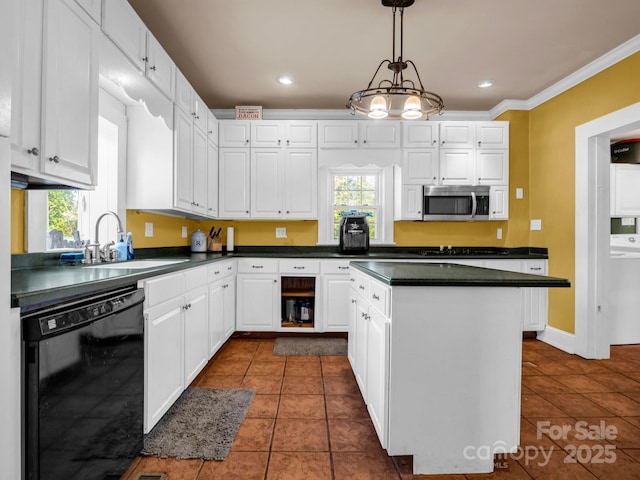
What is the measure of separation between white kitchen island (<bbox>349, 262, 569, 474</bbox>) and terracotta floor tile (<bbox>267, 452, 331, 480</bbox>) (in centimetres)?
32

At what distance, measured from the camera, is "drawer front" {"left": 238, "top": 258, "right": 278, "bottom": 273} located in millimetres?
3783

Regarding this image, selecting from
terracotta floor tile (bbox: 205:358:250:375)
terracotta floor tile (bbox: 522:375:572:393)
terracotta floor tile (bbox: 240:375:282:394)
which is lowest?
terracotta floor tile (bbox: 522:375:572:393)

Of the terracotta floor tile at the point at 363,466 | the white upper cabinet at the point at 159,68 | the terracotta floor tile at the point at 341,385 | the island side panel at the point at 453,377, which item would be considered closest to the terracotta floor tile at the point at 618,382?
the island side panel at the point at 453,377

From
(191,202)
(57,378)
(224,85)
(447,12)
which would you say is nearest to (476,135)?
(447,12)

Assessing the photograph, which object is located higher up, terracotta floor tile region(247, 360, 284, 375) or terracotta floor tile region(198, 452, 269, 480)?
terracotta floor tile region(247, 360, 284, 375)

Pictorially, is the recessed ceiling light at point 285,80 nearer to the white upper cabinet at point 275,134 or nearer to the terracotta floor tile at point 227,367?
the white upper cabinet at point 275,134

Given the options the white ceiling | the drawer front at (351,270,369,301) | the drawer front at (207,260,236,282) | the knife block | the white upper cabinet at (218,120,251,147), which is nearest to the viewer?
the drawer front at (351,270,369,301)

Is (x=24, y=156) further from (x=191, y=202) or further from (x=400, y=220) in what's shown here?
(x=400, y=220)

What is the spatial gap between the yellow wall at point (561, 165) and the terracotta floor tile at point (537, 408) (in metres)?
1.46

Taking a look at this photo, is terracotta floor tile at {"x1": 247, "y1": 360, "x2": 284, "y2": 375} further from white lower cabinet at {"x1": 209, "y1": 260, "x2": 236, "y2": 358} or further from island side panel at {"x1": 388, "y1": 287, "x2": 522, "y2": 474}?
island side panel at {"x1": 388, "y1": 287, "x2": 522, "y2": 474}

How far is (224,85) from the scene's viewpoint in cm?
364

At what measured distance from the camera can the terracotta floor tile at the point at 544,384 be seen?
2.57 m

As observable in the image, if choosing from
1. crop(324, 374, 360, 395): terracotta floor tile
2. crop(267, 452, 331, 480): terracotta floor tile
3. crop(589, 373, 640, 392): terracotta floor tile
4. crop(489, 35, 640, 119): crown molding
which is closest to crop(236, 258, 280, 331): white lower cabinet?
crop(324, 374, 360, 395): terracotta floor tile

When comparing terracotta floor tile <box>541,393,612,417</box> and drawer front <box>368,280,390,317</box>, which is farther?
terracotta floor tile <box>541,393,612,417</box>
